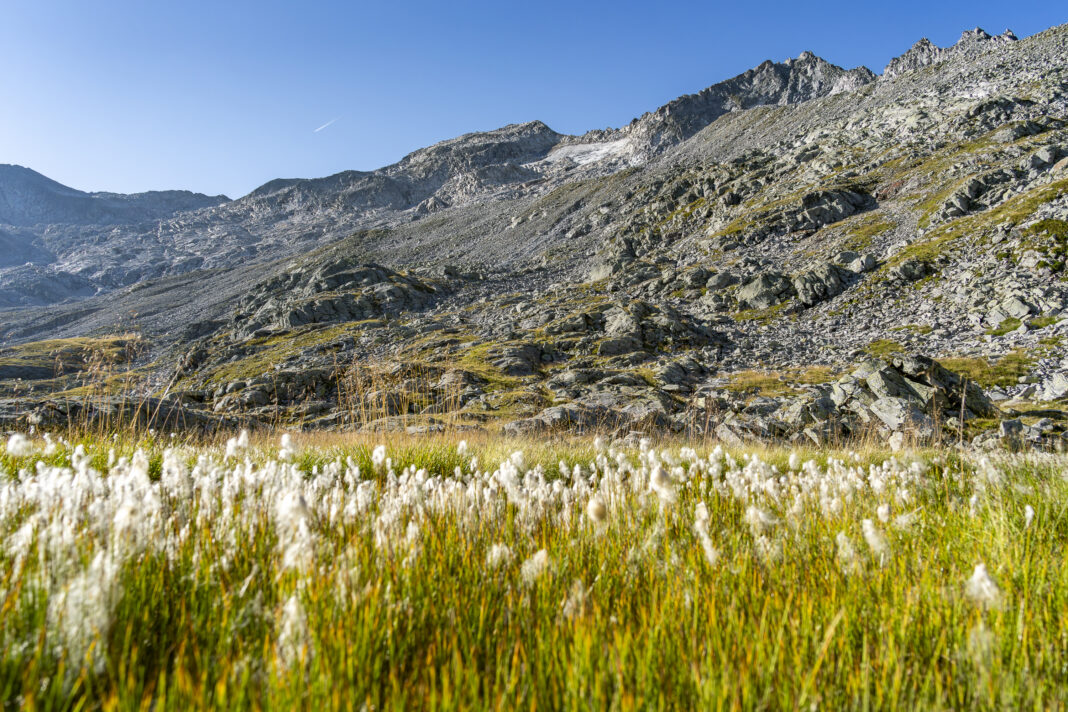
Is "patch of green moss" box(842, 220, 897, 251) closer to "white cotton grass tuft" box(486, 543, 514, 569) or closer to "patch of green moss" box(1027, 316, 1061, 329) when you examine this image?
"patch of green moss" box(1027, 316, 1061, 329)

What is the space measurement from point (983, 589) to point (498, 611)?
188 cm

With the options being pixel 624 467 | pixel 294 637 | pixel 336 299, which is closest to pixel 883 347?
pixel 624 467

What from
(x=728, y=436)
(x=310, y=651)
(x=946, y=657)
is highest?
(x=310, y=651)

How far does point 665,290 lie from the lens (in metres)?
82.3

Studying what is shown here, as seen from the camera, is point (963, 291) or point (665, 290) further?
point (665, 290)

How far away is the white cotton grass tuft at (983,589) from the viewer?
6.04 ft

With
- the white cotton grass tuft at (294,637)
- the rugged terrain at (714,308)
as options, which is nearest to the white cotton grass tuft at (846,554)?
the white cotton grass tuft at (294,637)

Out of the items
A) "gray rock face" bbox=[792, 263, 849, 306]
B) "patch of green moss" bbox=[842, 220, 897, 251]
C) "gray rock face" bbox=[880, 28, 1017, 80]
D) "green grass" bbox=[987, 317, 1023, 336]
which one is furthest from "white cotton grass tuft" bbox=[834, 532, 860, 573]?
"gray rock face" bbox=[880, 28, 1017, 80]

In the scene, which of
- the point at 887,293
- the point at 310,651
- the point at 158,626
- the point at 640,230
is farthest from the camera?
the point at 640,230

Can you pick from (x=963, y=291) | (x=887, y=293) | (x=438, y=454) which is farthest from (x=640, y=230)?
(x=438, y=454)

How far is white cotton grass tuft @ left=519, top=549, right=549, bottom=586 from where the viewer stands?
2.25 m

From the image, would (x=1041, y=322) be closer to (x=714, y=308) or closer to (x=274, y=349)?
(x=714, y=308)

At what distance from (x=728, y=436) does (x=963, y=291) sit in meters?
43.6

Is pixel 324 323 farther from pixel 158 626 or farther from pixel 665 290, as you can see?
pixel 158 626
